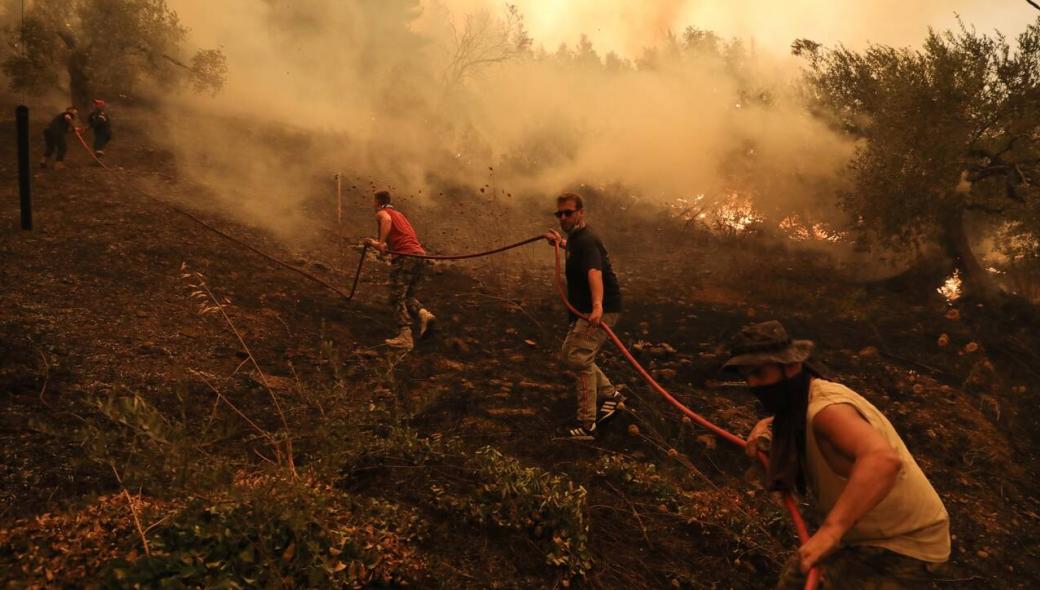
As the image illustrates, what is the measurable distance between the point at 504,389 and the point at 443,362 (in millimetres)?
865

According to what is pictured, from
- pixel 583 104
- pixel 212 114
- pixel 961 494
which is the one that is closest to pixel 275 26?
pixel 212 114

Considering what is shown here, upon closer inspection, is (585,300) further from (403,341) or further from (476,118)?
(476,118)

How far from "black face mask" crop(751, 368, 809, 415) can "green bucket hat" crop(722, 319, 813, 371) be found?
0.08 meters

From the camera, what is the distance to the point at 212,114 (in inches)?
691

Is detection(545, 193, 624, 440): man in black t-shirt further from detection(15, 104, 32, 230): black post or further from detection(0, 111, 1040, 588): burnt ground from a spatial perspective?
detection(15, 104, 32, 230): black post

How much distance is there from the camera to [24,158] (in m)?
6.57

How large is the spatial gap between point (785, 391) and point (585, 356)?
252 cm

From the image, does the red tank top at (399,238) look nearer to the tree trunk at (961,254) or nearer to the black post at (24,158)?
the black post at (24,158)

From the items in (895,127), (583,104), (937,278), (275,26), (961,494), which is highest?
(275,26)

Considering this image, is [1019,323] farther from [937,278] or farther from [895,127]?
[895,127]

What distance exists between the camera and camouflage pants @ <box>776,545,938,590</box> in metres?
1.97

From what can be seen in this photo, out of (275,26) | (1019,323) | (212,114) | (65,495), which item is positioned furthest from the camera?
(275,26)

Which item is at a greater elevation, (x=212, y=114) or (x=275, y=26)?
(x=275, y=26)

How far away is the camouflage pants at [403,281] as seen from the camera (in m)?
6.32
